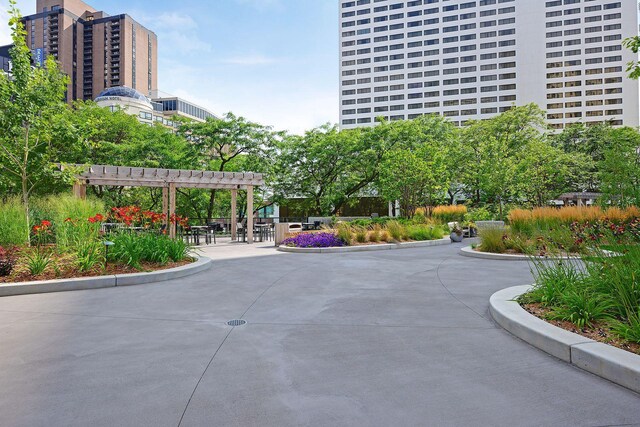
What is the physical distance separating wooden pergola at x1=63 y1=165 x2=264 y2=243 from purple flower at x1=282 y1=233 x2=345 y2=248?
4.67 meters

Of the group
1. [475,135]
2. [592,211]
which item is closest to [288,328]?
[592,211]

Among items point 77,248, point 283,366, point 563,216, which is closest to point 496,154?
point 563,216

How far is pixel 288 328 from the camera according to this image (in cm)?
456

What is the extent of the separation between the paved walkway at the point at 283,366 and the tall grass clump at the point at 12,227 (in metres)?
4.21

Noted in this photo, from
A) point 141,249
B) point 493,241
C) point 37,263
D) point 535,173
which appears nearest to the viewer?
point 37,263

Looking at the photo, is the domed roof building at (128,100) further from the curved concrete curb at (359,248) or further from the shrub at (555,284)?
the shrub at (555,284)

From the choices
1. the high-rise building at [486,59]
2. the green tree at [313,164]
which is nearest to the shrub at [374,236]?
the green tree at [313,164]

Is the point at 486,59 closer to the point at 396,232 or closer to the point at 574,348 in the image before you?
the point at 396,232

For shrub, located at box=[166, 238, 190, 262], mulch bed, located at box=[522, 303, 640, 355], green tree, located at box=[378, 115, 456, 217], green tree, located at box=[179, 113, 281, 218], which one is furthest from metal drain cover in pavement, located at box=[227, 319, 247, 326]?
green tree, located at box=[179, 113, 281, 218]

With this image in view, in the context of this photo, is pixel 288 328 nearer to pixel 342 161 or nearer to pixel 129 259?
pixel 129 259

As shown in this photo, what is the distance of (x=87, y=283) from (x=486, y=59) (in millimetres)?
98135

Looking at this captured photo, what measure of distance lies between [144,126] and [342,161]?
14.9m

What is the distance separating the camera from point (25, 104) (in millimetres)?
9961

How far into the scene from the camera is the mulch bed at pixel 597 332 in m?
3.43
